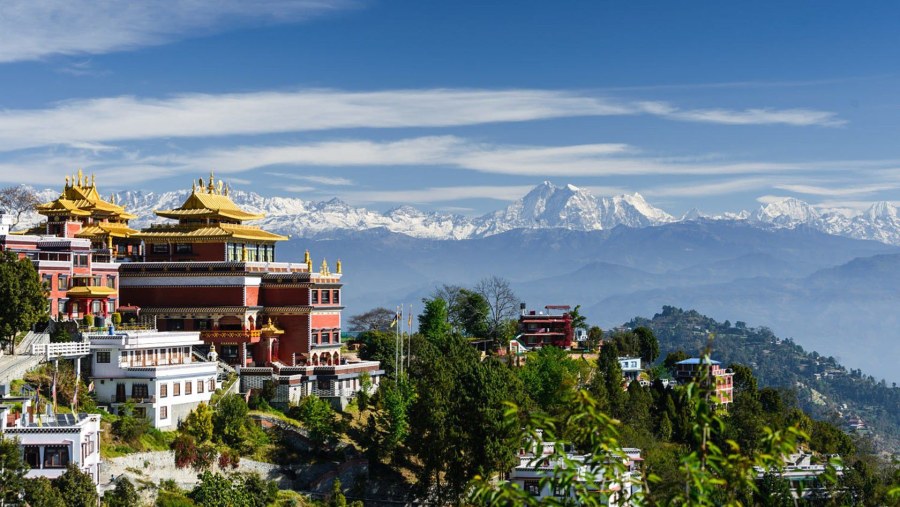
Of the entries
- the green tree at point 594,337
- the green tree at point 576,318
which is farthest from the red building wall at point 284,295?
the green tree at point 576,318

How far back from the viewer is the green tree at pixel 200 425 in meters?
83.8

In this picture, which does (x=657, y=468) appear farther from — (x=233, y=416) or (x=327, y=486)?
(x=233, y=416)

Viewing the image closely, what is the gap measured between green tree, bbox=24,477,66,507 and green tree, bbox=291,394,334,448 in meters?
26.5

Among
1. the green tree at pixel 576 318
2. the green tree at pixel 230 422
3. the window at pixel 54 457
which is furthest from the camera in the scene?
the green tree at pixel 576 318

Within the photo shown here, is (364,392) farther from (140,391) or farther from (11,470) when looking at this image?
(11,470)

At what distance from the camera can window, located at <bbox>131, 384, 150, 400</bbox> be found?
83750mm

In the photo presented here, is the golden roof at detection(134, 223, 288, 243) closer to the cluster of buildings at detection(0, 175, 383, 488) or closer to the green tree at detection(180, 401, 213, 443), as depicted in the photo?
the cluster of buildings at detection(0, 175, 383, 488)

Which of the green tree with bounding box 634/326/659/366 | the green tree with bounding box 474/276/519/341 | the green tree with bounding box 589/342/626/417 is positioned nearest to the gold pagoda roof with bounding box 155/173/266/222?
the green tree with bounding box 589/342/626/417

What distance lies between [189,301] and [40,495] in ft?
132

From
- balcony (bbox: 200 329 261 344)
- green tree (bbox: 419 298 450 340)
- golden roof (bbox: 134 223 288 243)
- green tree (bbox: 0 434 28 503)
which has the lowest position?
green tree (bbox: 0 434 28 503)

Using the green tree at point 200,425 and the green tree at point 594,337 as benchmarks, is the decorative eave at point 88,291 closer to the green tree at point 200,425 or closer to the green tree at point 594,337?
the green tree at point 200,425

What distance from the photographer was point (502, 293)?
162125 millimetres

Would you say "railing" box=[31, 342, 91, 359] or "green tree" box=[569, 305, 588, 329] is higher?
"green tree" box=[569, 305, 588, 329]

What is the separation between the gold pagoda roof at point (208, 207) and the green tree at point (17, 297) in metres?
22.5
